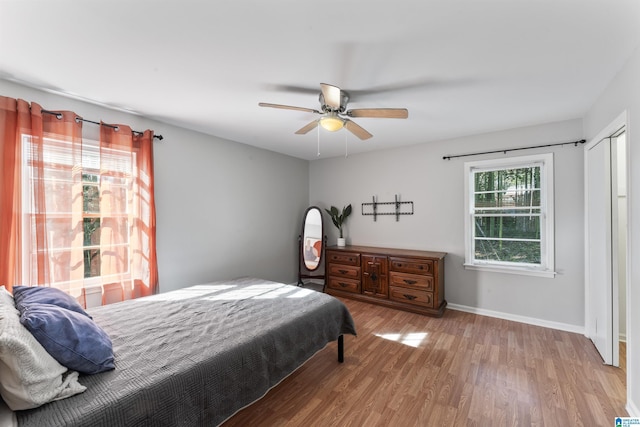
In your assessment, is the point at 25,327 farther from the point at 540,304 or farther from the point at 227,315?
the point at 540,304

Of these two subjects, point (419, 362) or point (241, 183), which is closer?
point (419, 362)

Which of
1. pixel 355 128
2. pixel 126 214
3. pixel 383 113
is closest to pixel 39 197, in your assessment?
pixel 126 214

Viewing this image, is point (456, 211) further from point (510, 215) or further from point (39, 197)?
point (39, 197)

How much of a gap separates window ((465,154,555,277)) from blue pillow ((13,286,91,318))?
413cm

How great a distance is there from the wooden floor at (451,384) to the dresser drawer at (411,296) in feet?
1.64

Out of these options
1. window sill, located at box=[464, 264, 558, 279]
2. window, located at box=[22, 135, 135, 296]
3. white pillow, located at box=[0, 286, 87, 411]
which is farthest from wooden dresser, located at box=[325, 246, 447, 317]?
→ white pillow, located at box=[0, 286, 87, 411]

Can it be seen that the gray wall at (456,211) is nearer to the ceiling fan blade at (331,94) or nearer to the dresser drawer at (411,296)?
A: the dresser drawer at (411,296)

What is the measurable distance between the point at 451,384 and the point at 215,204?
3.32 metres

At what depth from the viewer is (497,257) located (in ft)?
11.6

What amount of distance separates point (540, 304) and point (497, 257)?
2.25 ft

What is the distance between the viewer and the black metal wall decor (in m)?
4.16

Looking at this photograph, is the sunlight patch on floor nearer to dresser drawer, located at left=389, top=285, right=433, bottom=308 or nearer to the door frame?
dresser drawer, located at left=389, top=285, right=433, bottom=308

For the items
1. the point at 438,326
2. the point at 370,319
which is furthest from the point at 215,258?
the point at 438,326

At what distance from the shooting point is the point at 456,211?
373cm
